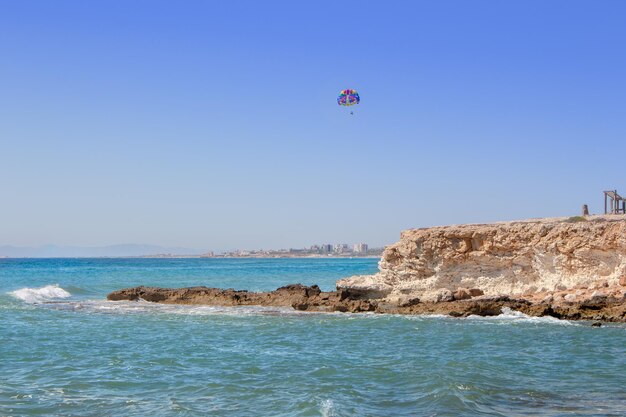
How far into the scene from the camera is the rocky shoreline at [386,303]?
21844 millimetres

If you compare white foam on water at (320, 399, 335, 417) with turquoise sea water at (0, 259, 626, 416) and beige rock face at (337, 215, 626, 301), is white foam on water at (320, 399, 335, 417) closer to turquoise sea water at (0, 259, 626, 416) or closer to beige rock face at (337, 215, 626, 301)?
turquoise sea water at (0, 259, 626, 416)

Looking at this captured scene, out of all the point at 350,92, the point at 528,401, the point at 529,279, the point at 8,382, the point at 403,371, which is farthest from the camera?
the point at 350,92

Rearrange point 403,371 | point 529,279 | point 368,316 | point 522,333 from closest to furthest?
point 403,371 < point 522,333 < point 368,316 < point 529,279

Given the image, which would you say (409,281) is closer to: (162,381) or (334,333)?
(334,333)

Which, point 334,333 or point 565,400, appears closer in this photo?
point 565,400

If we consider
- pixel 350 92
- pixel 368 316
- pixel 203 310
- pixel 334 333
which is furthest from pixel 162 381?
pixel 350 92

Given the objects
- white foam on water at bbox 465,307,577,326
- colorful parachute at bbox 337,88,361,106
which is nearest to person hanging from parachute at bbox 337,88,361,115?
colorful parachute at bbox 337,88,361,106

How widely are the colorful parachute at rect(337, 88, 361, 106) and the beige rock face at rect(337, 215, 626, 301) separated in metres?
9.07

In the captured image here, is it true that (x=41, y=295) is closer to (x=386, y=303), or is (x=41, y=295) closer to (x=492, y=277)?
(x=386, y=303)

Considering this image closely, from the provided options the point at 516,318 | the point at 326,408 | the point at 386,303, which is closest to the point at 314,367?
the point at 326,408

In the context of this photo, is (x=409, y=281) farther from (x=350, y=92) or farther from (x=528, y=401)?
(x=528, y=401)

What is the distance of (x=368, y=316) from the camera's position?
23.7 m

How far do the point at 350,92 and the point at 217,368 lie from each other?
79.4 ft

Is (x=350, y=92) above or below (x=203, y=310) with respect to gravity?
above
